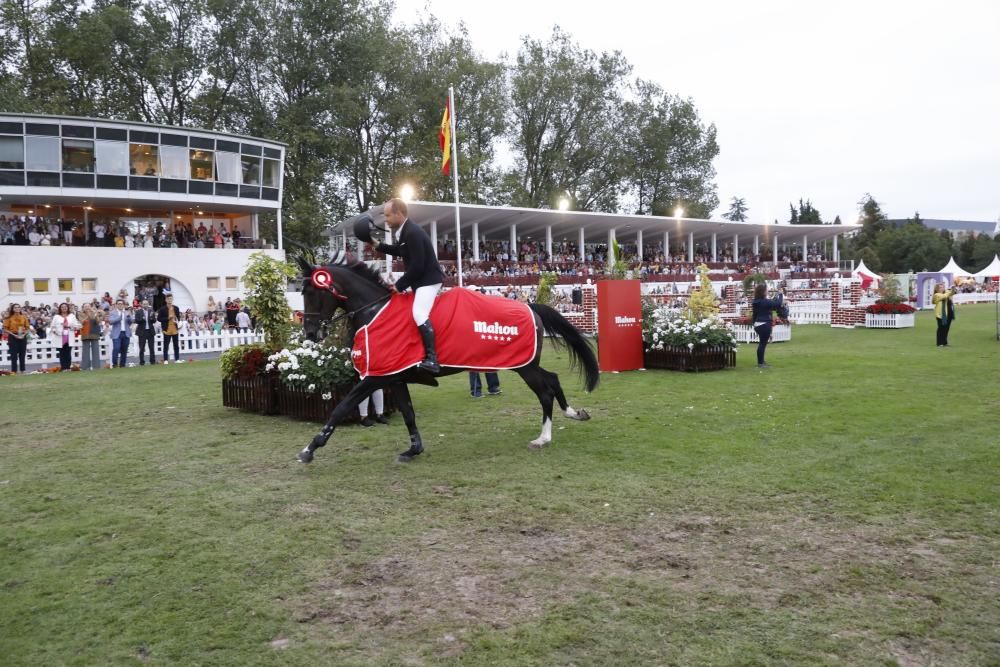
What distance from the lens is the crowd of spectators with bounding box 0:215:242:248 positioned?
30469 mm

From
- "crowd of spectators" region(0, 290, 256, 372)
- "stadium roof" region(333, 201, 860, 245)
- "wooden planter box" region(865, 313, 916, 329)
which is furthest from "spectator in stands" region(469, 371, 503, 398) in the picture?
"stadium roof" region(333, 201, 860, 245)

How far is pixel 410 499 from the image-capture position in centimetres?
580

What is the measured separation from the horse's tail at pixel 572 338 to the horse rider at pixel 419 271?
148cm

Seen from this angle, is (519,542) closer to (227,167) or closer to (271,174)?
(227,167)

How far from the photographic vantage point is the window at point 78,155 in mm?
31719

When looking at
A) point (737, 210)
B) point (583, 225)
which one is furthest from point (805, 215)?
point (583, 225)

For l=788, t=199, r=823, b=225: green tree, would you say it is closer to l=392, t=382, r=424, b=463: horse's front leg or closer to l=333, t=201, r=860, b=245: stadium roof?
l=333, t=201, r=860, b=245: stadium roof

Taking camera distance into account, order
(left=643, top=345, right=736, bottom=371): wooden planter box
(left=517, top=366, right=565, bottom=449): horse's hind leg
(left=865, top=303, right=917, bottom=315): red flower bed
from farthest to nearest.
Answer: (left=865, top=303, right=917, bottom=315): red flower bed → (left=643, top=345, right=736, bottom=371): wooden planter box → (left=517, top=366, right=565, bottom=449): horse's hind leg

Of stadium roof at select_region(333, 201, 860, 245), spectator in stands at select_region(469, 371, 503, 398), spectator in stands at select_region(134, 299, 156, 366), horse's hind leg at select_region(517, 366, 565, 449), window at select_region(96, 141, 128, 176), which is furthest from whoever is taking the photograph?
stadium roof at select_region(333, 201, 860, 245)

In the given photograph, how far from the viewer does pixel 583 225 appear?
46531mm

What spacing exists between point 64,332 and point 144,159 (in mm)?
18366

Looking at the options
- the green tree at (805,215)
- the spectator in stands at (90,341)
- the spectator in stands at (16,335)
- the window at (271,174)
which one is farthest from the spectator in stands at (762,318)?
the green tree at (805,215)

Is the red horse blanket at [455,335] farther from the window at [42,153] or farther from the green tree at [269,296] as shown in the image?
the window at [42,153]

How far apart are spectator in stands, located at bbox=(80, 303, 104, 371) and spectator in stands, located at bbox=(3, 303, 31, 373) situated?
52.6 inches
